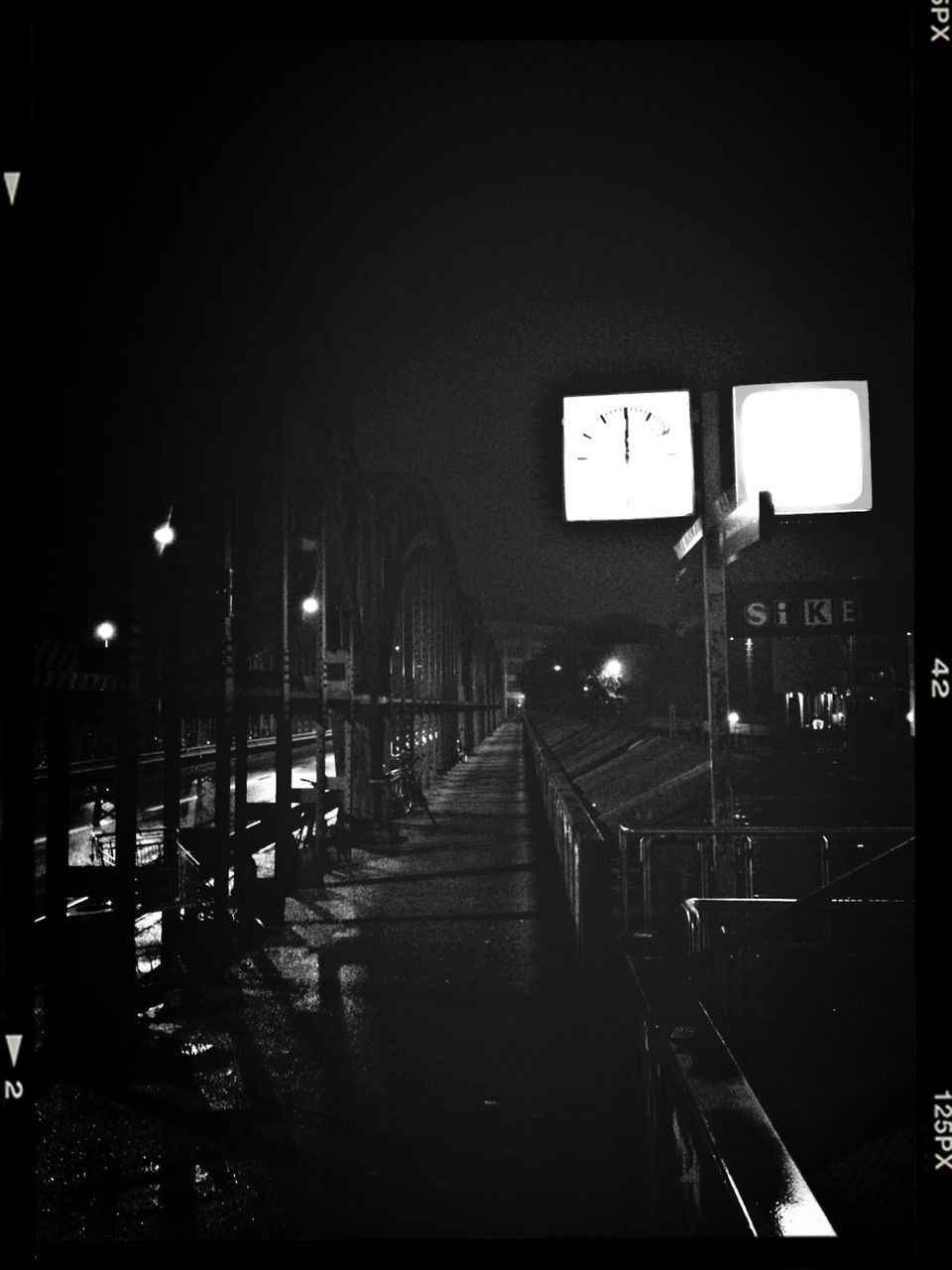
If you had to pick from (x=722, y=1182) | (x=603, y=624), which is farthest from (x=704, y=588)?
(x=603, y=624)

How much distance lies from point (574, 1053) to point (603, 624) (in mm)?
75832

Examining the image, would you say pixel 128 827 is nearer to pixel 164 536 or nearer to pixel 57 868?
pixel 57 868

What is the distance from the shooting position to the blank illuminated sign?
7.05 meters

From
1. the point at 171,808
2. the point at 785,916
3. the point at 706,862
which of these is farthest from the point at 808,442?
the point at 171,808

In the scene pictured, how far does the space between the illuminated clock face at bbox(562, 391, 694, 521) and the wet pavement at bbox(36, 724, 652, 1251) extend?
13.2ft

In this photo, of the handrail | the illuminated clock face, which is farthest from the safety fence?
the illuminated clock face

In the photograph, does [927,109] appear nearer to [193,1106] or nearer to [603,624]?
[193,1106]

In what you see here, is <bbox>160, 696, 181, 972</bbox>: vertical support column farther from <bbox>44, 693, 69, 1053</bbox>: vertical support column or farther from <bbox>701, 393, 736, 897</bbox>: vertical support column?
<bbox>701, 393, 736, 897</bbox>: vertical support column

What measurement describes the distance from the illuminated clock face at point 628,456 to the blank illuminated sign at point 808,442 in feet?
1.90

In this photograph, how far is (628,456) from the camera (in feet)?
25.2

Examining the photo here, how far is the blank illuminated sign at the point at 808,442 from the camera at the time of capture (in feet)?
23.1

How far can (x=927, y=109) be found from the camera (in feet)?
9.77

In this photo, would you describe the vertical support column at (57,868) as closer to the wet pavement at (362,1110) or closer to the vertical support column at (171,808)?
the wet pavement at (362,1110)

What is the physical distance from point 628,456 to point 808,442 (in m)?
1.47
